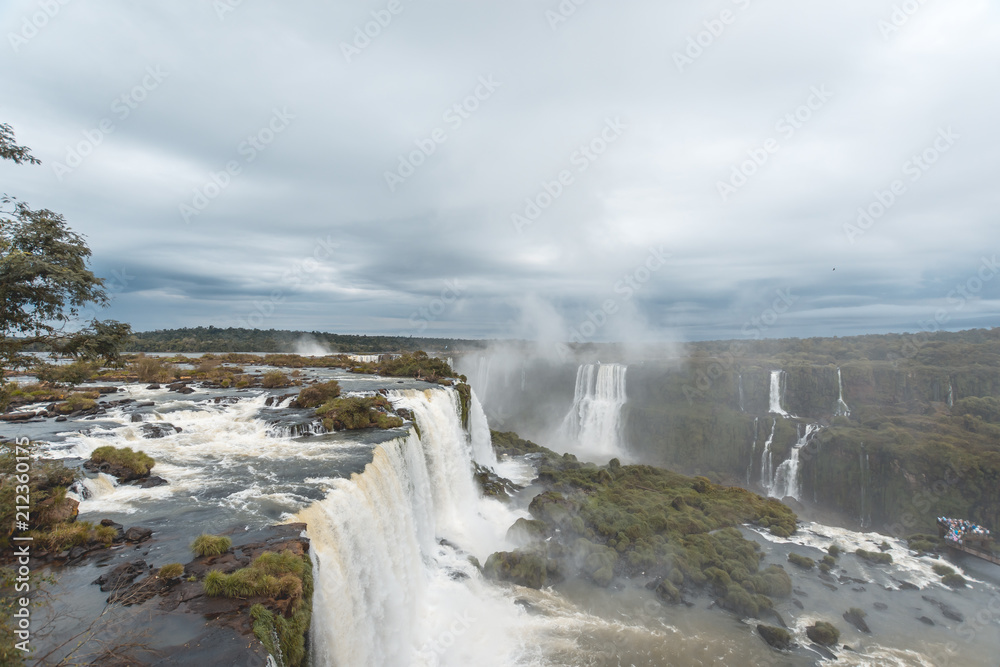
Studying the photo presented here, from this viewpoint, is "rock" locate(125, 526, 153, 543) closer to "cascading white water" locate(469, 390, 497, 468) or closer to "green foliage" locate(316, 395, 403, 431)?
"green foliage" locate(316, 395, 403, 431)

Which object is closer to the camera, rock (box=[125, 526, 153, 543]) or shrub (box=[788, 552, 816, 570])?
rock (box=[125, 526, 153, 543])

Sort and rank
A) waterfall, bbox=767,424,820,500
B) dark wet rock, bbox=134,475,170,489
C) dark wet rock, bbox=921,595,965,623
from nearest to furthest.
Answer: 1. dark wet rock, bbox=134,475,170,489
2. dark wet rock, bbox=921,595,965,623
3. waterfall, bbox=767,424,820,500

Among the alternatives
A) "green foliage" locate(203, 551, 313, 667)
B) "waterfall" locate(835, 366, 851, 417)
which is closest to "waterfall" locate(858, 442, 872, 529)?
"waterfall" locate(835, 366, 851, 417)

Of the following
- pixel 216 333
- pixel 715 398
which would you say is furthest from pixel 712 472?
pixel 216 333

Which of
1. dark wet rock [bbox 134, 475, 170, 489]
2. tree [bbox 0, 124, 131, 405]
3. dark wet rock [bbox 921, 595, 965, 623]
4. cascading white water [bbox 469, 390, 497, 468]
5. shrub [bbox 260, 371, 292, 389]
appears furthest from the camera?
cascading white water [bbox 469, 390, 497, 468]

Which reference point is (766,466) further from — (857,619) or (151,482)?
(151,482)

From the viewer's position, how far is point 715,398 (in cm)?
5112

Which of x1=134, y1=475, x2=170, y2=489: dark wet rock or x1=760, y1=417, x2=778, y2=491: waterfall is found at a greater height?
x1=134, y1=475, x2=170, y2=489: dark wet rock

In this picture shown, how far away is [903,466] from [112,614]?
45.3 metres

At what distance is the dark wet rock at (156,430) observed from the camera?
52.4 ft

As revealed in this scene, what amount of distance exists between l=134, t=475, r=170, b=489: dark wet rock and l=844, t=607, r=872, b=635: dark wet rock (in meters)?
25.4

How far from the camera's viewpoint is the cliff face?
31.1 metres

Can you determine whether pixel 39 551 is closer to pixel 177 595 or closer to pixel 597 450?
pixel 177 595

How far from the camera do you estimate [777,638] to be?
593 inches
